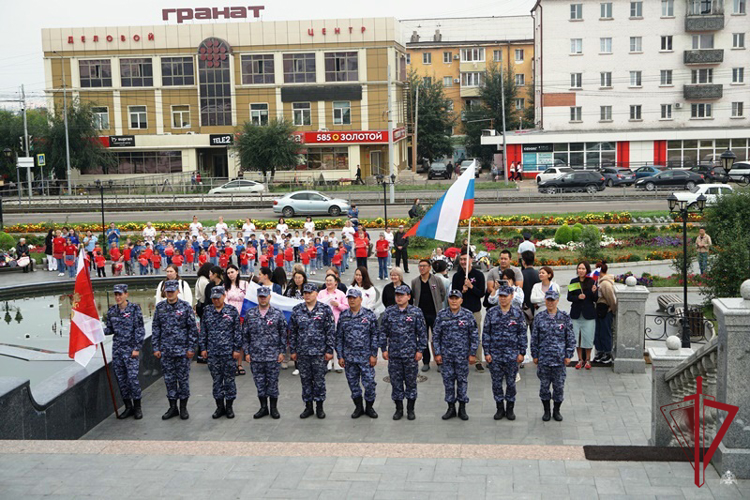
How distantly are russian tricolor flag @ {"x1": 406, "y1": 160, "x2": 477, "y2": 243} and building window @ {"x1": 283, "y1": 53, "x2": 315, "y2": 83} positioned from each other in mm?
50362

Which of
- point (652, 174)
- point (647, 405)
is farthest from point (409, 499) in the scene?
point (652, 174)

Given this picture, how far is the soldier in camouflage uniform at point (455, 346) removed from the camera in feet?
34.0

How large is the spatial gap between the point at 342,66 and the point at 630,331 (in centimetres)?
5166

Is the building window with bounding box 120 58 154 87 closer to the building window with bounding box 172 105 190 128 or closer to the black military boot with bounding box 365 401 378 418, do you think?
the building window with bounding box 172 105 190 128

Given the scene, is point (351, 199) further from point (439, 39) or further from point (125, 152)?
point (439, 39)

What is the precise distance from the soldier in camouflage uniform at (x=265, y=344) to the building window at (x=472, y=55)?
71099 millimetres

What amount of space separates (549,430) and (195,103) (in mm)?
56182

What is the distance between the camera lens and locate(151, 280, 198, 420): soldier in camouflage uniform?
10680 mm

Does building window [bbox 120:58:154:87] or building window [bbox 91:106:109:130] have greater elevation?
building window [bbox 120:58:154:87]

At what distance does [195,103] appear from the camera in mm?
62625

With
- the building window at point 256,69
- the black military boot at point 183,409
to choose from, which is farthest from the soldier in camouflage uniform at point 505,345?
the building window at point 256,69

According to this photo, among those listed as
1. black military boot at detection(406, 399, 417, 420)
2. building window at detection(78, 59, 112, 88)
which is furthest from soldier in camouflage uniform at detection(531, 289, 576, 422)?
building window at detection(78, 59, 112, 88)

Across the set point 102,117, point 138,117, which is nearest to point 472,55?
point 138,117

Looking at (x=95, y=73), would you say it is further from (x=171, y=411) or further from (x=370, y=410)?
(x=370, y=410)
